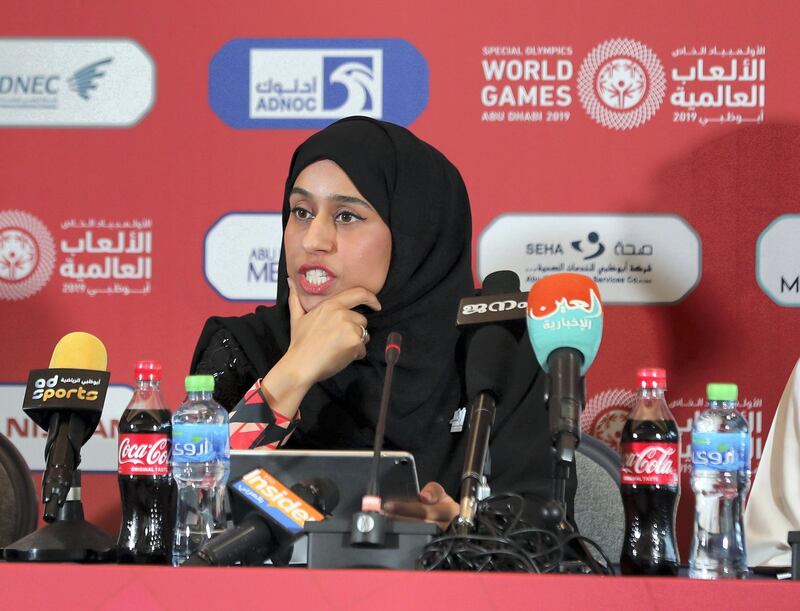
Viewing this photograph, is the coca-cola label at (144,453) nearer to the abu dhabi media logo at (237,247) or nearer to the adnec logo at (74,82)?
the abu dhabi media logo at (237,247)

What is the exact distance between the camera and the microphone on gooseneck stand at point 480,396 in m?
1.05

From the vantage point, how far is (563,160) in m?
2.67

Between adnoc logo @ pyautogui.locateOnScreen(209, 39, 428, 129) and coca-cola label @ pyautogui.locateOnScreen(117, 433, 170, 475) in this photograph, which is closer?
coca-cola label @ pyautogui.locateOnScreen(117, 433, 170, 475)

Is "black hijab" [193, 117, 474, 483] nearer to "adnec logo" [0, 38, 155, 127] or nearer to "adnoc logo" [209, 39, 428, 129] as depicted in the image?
"adnoc logo" [209, 39, 428, 129]

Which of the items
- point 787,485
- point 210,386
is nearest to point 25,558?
point 210,386

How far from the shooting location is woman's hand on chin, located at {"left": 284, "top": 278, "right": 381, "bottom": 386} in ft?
5.47

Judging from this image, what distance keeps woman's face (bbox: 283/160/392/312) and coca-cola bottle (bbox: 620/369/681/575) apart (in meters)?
0.65

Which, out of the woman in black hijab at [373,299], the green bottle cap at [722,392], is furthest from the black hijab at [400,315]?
the green bottle cap at [722,392]

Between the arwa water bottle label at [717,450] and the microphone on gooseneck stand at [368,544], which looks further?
the arwa water bottle label at [717,450]

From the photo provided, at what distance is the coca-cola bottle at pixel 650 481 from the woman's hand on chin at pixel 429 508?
0.22m

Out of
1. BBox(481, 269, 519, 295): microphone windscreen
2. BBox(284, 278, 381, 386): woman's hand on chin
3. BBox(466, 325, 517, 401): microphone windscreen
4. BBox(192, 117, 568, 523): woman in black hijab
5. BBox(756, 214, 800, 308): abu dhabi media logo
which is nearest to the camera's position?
BBox(466, 325, 517, 401): microphone windscreen

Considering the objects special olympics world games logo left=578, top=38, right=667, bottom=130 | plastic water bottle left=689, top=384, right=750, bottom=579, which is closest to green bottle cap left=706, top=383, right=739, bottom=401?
plastic water bottle left=689, top=384, right=750, bottom=579

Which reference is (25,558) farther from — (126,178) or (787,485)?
(126,178)

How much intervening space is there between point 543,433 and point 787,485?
463 millimetres
